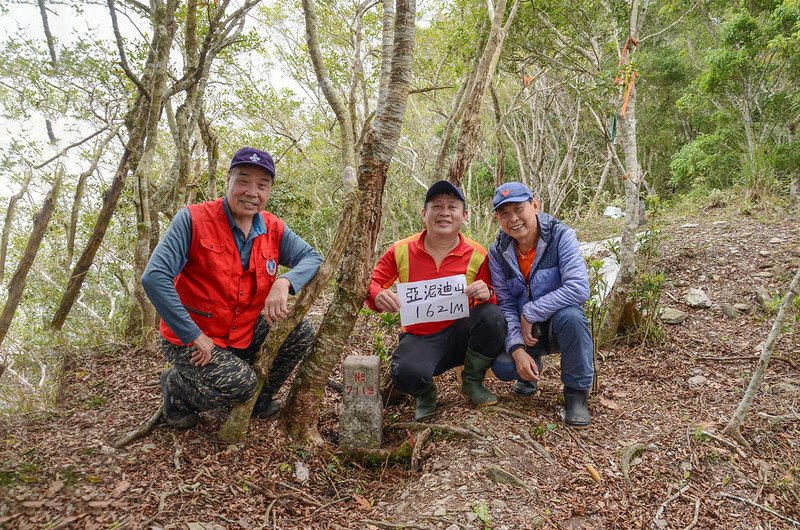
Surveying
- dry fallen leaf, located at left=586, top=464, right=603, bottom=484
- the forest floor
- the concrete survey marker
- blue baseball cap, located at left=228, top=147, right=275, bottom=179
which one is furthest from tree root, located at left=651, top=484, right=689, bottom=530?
blue baseball cap, located at left=228, top=147, right=275, bottom=179


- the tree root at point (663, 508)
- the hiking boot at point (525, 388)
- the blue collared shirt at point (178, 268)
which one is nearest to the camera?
the tree root at point (663, 508)

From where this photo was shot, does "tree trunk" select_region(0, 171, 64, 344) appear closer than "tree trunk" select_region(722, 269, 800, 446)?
No

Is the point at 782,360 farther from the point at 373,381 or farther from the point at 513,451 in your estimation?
the point at 373,381

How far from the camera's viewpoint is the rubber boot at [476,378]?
3.23 metres

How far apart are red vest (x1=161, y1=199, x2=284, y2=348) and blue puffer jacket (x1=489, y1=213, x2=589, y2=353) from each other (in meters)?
1.63

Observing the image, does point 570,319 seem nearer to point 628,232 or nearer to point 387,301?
point 387,301

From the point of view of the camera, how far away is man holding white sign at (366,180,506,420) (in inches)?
119

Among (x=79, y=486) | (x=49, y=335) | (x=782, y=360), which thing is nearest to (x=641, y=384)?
(x=782, y=360)

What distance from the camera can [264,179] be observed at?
8.77ft

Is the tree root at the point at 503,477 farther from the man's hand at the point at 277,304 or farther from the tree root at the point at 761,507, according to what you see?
the man's hand at the point at 277,304

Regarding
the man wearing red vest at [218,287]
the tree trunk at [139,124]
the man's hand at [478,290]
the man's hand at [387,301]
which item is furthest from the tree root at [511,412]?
the tree trunk at [139,124]

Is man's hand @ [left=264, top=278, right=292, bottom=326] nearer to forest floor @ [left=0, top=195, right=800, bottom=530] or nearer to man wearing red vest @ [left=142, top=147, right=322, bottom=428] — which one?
man wearing red vest @ [left=142, top=147, right=322, bottom=428]

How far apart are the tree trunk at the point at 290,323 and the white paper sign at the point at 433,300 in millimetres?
583

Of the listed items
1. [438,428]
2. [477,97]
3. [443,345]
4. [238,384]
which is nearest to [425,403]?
[438,428]
